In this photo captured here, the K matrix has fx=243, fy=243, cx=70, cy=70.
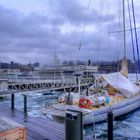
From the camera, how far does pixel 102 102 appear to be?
1327 centimetres

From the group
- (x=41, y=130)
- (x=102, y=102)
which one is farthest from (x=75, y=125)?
(x=102, y=102)

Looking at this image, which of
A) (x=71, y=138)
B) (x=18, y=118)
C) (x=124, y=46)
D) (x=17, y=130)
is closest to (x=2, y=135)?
(x=17, y=130)

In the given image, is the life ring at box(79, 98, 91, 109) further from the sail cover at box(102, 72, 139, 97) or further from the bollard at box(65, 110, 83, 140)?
the bollard at box(65, 110, 83, 140)

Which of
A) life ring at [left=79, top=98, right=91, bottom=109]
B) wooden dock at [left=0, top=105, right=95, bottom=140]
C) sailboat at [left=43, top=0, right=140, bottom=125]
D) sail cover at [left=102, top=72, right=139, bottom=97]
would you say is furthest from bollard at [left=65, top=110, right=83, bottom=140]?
sail cover at [left=102, top=72, right=139, bottom=97]

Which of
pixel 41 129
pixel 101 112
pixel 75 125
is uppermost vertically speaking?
pixel 75 125

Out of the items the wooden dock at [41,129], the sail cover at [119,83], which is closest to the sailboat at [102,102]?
the sail cover at [119,83]

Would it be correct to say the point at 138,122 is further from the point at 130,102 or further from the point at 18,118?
the point at 18,118

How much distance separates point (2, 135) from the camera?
153 inches

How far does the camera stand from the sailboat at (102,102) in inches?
482

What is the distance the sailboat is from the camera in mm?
12250

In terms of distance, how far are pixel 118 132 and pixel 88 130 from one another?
1.50m

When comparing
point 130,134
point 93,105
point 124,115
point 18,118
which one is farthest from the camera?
point 124,115

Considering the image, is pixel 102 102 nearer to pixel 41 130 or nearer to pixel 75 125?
pixel 41 130

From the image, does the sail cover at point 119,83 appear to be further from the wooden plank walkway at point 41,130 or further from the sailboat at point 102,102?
the wooden plank walkway at point 41,130
